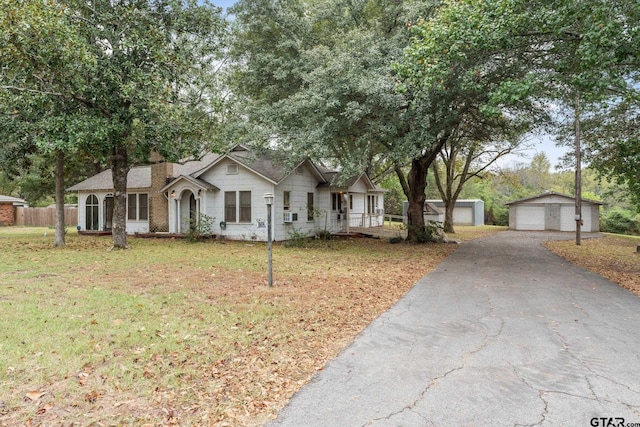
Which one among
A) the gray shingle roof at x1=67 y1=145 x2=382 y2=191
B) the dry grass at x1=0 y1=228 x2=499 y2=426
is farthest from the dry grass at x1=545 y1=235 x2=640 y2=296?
the gray shingle roof at x1=67 y1=145 x2=382 y2=191

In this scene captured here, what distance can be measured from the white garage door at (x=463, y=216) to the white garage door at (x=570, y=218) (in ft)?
30.0

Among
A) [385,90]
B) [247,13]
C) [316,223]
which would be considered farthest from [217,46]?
[316,223]

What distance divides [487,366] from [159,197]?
1868cm

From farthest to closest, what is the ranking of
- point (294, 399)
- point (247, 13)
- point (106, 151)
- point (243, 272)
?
point (247, 13) → point (106, 151) → point (243, 272) → point (294, 399)

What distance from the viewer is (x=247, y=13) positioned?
54.7 feet

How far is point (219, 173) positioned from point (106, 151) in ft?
16.0

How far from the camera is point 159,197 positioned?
64.4 ft

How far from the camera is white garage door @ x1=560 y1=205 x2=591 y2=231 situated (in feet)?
88.1

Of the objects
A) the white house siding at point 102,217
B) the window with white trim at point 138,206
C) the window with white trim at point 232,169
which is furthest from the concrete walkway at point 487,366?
the white house siding at point 102,217

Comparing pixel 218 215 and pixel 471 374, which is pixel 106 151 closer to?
pixel 218 215

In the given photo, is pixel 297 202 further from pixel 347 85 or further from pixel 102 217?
pixel 102 217

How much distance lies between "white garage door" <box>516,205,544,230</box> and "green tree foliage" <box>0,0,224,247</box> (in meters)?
24.3

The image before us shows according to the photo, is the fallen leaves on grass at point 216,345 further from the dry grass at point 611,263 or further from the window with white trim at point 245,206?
the window with white trim at point 245,206

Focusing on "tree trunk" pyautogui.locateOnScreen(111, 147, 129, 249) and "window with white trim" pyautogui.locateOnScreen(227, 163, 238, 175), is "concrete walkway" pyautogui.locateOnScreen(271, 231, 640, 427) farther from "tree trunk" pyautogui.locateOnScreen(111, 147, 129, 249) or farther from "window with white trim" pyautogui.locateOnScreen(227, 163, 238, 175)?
"window with white trim" pyautogui.locateOnScreen(227, 163, 238, 175)
